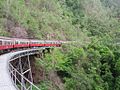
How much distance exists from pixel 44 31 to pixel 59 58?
17.4m

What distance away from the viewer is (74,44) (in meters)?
48.6

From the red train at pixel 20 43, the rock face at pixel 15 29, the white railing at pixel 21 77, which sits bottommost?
the white railing at pixel 21 77

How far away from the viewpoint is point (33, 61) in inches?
1519

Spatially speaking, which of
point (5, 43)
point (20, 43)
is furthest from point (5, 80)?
point (20, 43)

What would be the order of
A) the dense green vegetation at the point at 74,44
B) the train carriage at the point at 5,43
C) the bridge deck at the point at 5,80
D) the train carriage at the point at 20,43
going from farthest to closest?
the train carriage at the point at 20,43
the dense green vegetation at the point at 74,44
the train carriage at the point at 5,43
the bridge deck at the point at 5,80

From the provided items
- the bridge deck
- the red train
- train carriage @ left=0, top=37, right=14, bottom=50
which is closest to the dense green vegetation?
the red train

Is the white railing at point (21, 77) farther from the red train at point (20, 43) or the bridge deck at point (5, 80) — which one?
the red train at point (20, 43)

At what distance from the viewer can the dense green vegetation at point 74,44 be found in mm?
33875

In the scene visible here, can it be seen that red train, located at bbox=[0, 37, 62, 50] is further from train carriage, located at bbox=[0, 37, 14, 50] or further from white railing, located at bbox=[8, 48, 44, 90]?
white railing, located at bbox=[8, 48, 44, 90]

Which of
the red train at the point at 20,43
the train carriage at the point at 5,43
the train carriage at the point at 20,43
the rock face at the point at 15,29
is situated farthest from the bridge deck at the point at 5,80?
the rock face at the point at 15,29

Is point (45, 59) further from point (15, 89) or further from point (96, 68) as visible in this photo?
point (15, 89)

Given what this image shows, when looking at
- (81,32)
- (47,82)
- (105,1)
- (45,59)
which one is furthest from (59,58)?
(105,1)

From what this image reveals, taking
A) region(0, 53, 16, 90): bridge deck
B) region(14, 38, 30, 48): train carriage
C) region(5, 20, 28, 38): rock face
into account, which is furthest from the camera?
region(5, 20, 28, 38): rock face

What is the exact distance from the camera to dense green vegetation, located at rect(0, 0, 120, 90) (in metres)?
33.9
